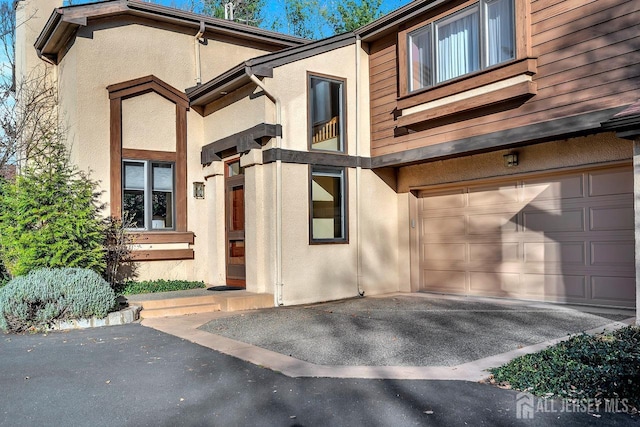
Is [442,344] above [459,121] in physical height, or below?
below

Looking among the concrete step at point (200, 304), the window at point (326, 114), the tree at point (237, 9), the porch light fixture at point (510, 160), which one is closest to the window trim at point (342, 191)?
the window at point (326, 114)

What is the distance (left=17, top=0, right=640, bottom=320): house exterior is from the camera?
758 cm

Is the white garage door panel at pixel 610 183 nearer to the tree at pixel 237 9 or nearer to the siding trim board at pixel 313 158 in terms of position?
the siding trim board at pixel 313 158

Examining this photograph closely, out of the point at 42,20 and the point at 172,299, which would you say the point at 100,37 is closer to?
the point at 42,20

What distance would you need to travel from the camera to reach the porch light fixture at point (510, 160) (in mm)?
8656

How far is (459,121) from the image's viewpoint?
8836mm

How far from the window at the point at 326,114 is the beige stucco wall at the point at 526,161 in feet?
5.73

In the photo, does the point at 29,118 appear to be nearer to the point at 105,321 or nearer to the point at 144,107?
the point at 144,107

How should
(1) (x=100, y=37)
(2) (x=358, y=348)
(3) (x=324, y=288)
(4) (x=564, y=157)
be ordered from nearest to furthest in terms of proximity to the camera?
1. (2) (x=358, y=348)
2. (4) (x=564, y=157)
3. (3) (x=324, y=288)
4. (1) (x=100, y=37)

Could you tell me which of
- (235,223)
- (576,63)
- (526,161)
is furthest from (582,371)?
(235,223)

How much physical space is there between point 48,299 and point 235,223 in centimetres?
399

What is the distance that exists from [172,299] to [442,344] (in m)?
4.92

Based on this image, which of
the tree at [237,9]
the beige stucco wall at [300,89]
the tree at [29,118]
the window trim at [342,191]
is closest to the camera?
the beige stucco wall at [300,89]

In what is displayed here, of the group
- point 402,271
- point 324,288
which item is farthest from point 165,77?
point 402,271
